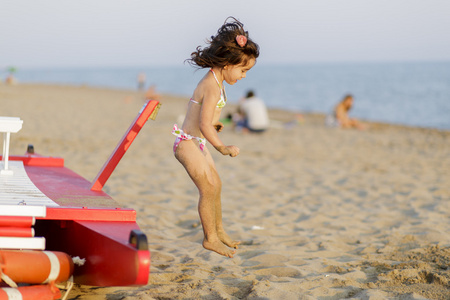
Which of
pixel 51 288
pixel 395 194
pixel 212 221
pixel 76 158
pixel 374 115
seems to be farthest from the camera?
pixel 374 115

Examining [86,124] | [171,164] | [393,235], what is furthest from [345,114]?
[393,235]

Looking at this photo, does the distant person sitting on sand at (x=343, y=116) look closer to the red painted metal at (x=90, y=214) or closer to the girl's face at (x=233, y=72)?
the girl's face at (x=233, y=72)

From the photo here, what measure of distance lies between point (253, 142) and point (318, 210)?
21.0ft

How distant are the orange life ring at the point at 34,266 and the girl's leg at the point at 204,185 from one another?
3.35 ft

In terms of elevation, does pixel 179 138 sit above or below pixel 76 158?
above

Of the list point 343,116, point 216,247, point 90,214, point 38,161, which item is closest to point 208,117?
point 216,247

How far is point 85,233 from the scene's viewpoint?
3.10 m

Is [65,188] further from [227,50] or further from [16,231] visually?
[227,50]

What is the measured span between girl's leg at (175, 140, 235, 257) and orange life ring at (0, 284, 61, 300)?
1132mm

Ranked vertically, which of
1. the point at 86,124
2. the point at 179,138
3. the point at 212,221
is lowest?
the point at 86,124

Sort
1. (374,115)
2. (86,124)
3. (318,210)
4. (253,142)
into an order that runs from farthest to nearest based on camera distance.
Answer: (374,115) < (86,124) < (253,142) < (318,210)

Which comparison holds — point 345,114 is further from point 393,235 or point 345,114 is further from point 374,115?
point 393,235

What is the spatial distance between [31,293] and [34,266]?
139 mm

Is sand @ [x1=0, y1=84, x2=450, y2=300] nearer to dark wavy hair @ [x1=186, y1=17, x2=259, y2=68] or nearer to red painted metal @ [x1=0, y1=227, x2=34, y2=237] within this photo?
red painted metal @ [x1=0, y1=227, x2=34, y2=237]
